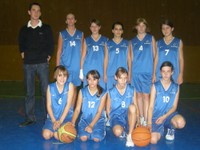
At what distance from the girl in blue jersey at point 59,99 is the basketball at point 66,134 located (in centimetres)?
35

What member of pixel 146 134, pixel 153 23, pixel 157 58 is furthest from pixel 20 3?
pixel 146 134

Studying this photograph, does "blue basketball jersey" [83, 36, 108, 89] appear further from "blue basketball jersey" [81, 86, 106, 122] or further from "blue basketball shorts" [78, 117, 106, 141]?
"blue basketball shorts" [78, 117, 106, 141]

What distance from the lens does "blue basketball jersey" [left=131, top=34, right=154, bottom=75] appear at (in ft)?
18.6

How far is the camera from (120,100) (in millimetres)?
5070

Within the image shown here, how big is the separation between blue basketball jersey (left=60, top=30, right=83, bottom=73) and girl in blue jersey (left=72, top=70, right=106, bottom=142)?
1.00 m

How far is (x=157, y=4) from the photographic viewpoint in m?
10.8

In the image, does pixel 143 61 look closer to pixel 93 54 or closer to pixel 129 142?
pixel 93 54

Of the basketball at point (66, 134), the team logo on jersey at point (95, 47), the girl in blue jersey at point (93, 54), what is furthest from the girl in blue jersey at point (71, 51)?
the basketball at point (66, 134)

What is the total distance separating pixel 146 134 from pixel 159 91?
804 mm

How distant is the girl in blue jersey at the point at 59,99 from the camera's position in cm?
495

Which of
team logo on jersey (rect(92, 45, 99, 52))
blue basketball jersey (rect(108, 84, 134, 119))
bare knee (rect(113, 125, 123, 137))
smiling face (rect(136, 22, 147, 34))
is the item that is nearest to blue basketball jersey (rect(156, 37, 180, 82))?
smiling face (rect(136, 22, 147, 34))

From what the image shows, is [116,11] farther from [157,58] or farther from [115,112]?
[115,112]

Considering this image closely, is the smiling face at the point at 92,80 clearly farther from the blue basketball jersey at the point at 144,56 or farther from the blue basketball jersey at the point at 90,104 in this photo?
the blue basketball jersey at the point at 144,56

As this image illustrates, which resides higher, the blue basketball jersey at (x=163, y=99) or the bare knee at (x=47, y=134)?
the blue basketball jersey at (x=163, y=99)
